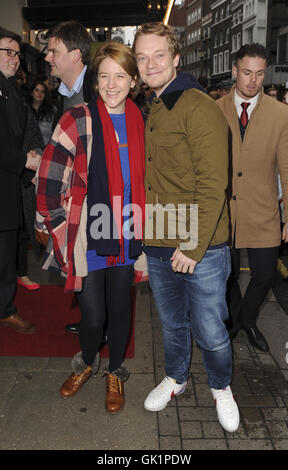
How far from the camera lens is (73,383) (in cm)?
294

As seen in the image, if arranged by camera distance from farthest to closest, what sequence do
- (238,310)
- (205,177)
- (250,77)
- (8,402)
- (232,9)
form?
1. (232,9)
2. (238,310)
3. (250,77)
4. (8,402)
5. (205,177)

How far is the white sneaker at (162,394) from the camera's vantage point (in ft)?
9.09

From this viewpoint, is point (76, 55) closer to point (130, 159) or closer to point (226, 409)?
point (130, 159)

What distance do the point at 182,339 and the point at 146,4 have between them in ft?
35.6

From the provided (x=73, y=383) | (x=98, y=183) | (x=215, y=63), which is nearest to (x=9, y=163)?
(x=98, y=183)

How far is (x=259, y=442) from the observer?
8.16 ft

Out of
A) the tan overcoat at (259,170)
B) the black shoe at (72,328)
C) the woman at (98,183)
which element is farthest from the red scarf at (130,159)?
the black shoe at (72,328)

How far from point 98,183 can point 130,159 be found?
234 mm

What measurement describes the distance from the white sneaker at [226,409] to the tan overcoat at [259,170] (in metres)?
1.14

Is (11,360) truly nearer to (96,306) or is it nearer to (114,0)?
(96,306)

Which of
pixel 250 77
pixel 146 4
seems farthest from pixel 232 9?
pixel 250 77

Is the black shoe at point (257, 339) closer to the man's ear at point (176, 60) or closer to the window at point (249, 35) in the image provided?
the man's ear at point (176, 60)

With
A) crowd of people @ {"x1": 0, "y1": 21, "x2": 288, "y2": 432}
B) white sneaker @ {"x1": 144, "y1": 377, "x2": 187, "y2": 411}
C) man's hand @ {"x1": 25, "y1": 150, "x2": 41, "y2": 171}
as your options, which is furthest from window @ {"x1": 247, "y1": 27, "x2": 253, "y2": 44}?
white sneaker @ {"x1": 144, "y1": 377, "x2": 187, "y2": 411}

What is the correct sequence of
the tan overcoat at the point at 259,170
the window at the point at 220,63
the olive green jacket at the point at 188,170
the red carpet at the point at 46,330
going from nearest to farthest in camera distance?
the olive green jacket at the point at 188,170 → the tan overcoat at the point at 259,170 → the red carpet at the point at 46,330 → the window at the point at 220,63
